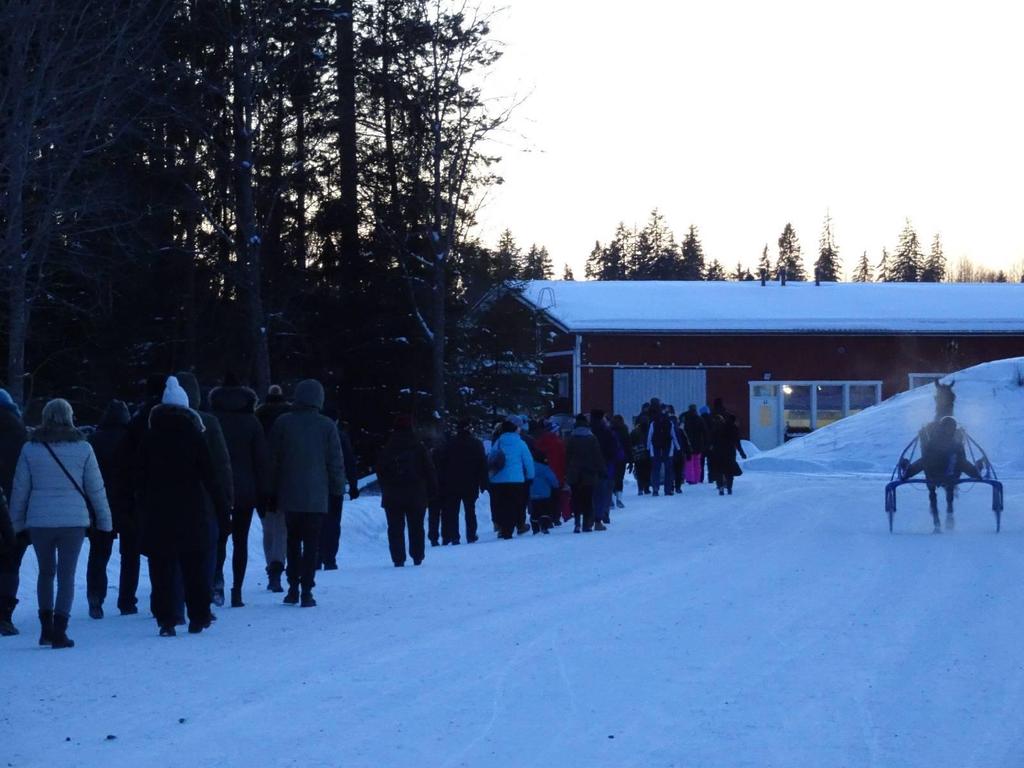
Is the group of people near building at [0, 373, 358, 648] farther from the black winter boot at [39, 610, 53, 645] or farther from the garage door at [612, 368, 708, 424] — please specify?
the garage door at [612, 368, 708, 424]

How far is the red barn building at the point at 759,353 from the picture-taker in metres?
51.5

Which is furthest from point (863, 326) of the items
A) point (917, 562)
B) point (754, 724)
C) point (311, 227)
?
point (754, 724)

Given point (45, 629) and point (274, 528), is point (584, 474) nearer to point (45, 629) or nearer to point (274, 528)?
point (274, 528)

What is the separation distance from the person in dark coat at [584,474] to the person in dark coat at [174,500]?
433 inches

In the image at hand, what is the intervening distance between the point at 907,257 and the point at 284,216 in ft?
417

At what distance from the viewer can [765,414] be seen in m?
52.4

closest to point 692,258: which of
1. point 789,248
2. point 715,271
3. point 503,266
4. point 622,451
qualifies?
point 715,271

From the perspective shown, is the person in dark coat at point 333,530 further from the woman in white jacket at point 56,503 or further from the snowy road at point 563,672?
the woman in white jacket at point 56,503

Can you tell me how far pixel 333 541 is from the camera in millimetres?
16562

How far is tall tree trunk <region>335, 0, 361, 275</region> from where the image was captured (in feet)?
111

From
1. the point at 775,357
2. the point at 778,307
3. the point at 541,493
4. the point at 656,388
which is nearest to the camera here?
the point at 541,493

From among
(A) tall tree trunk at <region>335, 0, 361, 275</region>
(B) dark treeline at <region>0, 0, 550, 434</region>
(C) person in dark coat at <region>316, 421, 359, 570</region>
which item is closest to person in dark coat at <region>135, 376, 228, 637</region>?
(C) person in dark coat at <region>316, 421, 359, 570</region>

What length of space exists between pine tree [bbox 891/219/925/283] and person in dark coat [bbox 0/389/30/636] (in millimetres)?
147071

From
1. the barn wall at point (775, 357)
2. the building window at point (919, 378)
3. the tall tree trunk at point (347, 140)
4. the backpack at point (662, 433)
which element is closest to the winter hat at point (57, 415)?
the backpack at point (662, 433)
